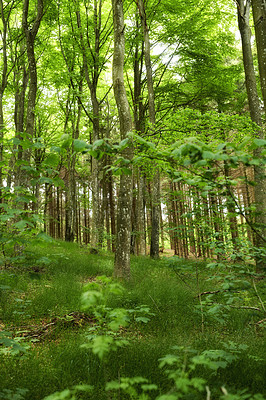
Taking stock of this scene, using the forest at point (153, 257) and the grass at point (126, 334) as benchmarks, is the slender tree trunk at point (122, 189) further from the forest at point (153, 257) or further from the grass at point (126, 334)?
the grass at point (126, 334)

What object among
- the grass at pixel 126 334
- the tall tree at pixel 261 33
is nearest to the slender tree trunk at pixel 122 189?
the grass at pixel 126 334

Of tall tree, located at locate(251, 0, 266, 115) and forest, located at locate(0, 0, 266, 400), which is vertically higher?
tall tree, located at locate(251, 0, 266, 115)

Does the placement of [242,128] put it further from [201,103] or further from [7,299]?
[7,299]

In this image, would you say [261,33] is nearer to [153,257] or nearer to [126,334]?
[126,334]

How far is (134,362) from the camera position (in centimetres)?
304

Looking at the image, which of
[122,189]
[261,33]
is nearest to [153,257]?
[122,189]

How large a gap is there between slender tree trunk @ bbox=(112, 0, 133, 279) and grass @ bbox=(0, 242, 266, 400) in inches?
26.0

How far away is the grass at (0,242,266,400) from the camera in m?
2.68

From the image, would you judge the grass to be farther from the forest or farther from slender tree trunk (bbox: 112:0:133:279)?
slender tree trunk (bbox: 112:0:133:279)

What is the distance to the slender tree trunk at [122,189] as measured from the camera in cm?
712

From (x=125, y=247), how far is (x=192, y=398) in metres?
5.42

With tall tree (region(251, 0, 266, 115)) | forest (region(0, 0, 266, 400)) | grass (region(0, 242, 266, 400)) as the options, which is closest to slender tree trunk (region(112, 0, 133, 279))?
forest (region(0, 0, 266, 400))

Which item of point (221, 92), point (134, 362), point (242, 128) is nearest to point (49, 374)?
point (134, 362)

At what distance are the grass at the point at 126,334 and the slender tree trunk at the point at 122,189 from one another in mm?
661
